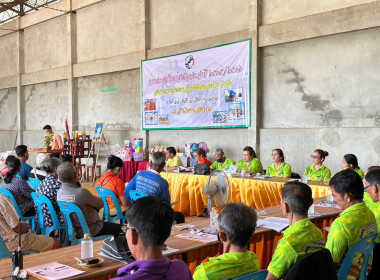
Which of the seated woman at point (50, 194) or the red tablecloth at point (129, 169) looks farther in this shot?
the red tablecloth at point (129, 169)

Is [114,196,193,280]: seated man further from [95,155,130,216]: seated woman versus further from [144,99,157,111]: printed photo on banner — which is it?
[144,99,157,111]: printed photo on banner

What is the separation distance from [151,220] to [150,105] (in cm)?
860

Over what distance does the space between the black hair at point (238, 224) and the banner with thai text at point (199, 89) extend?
630 cm

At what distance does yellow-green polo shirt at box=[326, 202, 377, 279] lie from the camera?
2117 mm

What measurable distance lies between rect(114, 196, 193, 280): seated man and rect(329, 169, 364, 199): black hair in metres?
1.29

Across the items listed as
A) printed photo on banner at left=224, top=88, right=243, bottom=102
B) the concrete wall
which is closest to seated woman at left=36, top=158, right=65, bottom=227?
the concrete wall

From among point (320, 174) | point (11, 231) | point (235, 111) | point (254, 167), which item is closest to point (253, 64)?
point (235, 111)

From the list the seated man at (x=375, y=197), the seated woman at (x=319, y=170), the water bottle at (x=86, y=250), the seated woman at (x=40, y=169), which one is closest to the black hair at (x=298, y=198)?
the seated man at (x=375, y=197)

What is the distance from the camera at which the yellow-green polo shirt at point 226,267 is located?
1603 millimetres

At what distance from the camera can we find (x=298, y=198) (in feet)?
7.04

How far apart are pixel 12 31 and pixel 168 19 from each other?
7.78 m

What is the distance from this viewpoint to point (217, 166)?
712 cm

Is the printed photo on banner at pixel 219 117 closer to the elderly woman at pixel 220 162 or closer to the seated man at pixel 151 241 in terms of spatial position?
the elderly woman at pixel 220 162

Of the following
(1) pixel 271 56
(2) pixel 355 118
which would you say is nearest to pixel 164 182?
(2) pixel 355 118
